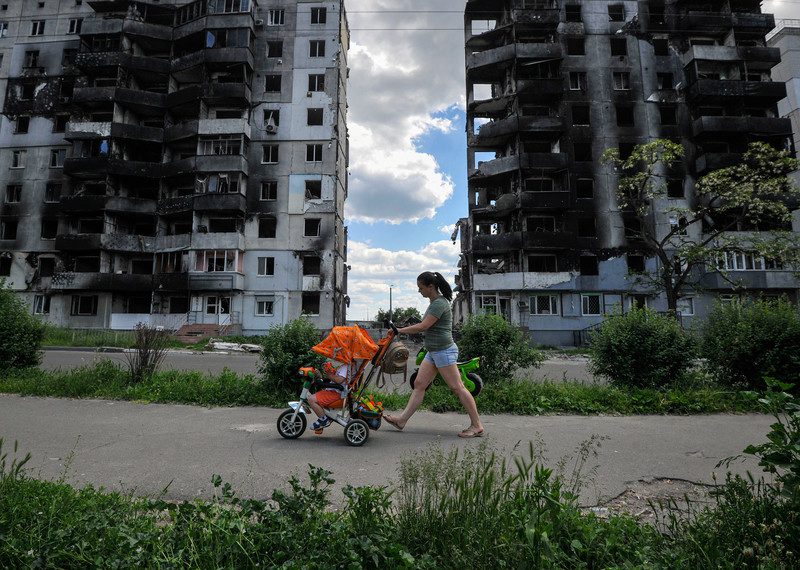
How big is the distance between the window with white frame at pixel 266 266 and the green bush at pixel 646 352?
97.9 feet

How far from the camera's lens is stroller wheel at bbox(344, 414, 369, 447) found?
5.02 m

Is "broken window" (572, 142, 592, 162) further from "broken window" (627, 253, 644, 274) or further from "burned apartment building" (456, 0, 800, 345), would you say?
"broken window" (627, 253, 644, 274)

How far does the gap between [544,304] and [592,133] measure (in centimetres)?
1454

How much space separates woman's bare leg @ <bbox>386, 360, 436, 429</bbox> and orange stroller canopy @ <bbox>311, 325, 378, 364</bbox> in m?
0.75

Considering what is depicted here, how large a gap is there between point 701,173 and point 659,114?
5.83m

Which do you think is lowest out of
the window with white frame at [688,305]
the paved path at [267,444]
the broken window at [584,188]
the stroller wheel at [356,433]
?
the paved path at [267,444]

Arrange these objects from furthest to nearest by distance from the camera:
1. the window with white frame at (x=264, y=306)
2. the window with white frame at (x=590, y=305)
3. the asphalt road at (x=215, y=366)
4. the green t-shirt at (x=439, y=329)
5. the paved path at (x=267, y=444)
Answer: the window with white frame at (x=264, y=306) < the window with white frame at (x=590, y=305) < the asphalt road at (x=215, y=366) < the green t-shirt at (x=439, y=329) < the paved path at (x=267, y=444)

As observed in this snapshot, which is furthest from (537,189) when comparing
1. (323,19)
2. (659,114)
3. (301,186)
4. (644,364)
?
(644,364)

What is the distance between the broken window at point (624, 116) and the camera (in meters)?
34.9

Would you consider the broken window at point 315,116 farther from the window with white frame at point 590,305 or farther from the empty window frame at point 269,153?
the window with white frame at point 590,305

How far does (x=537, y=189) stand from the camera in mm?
34969

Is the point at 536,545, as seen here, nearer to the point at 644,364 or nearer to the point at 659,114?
the point at 644,364

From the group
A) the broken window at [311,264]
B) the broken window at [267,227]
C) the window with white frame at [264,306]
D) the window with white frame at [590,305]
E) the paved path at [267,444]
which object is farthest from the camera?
the broken window at [267,227]

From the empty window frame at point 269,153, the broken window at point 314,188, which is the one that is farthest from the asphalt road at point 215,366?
the empty window frame at point 269,153
